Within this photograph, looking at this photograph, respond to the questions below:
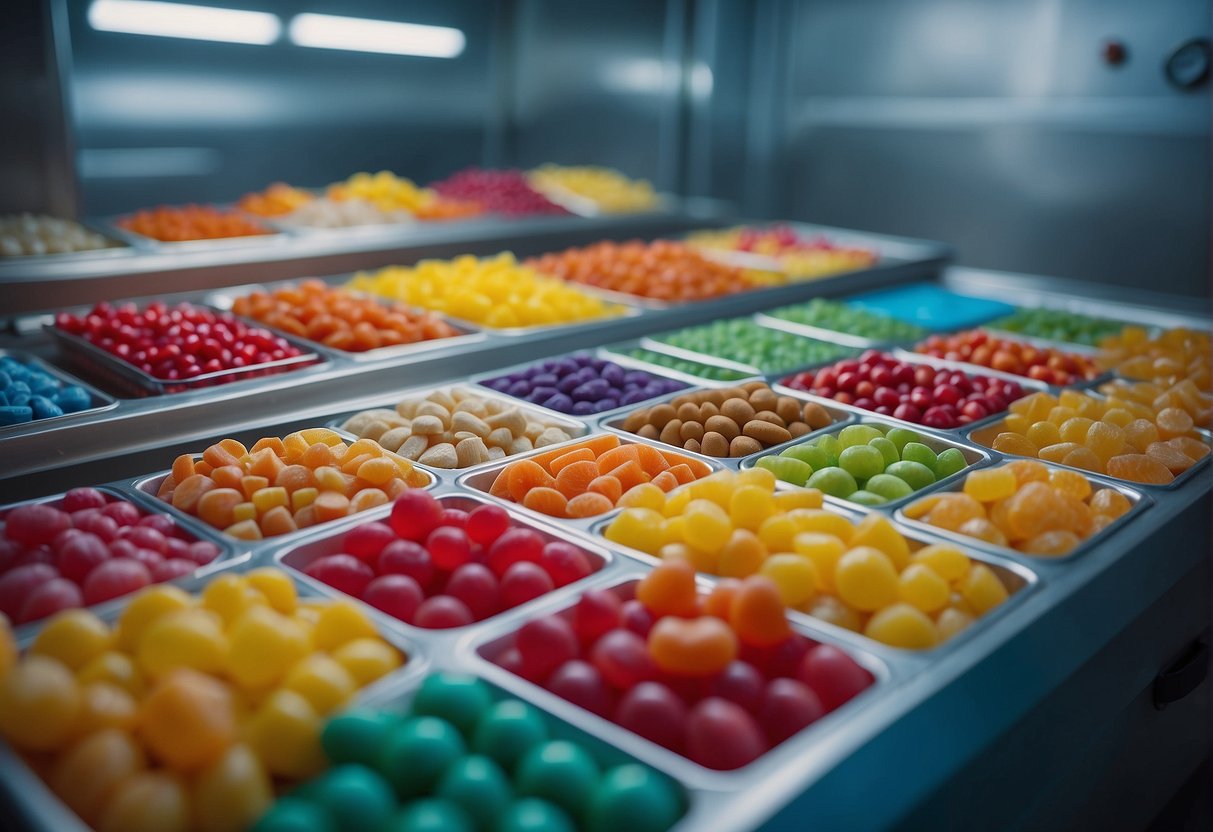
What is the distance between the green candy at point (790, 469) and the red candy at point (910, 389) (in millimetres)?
453

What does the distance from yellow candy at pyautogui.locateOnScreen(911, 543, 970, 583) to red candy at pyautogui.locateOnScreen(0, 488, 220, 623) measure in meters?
1.04

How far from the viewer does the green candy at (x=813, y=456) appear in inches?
76.4

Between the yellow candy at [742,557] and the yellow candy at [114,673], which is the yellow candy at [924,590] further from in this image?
the yellow candy at [114,673]

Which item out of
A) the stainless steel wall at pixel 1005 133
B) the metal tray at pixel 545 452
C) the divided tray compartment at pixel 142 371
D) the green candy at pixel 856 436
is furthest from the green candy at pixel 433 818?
the stainless steel wall at pixel 1005 133

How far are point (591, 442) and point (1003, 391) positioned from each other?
3.31 feet

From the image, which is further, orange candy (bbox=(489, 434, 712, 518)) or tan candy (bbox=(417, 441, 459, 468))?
tan candy (bbox=(417, 441, 459, 468))

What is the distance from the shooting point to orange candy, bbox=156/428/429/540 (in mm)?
1614

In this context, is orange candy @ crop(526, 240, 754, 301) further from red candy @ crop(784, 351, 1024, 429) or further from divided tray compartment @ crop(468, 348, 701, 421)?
red candy @ crop(784, 351, 1024, 429)

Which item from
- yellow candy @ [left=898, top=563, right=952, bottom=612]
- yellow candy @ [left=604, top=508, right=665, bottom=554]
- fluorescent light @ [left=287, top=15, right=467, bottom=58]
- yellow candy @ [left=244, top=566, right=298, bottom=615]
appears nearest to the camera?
yellow candy @ [left=244, top=566, right=298, bottom=615]

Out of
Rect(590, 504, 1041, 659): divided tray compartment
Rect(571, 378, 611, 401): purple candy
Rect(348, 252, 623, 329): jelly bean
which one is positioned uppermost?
Rect(348, 252, 623, 329): jelly bean

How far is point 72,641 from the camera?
1.15 m

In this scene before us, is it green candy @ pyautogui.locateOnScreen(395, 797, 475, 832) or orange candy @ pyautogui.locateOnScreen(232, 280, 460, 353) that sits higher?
orange candy @ pyautogui.locateOnScreen(232, 280, 460, 353)

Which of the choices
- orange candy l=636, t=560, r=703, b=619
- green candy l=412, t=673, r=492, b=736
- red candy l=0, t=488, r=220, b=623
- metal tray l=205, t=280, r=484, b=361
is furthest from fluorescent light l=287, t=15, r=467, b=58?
green candy l=412, t=673, r=492, b=736

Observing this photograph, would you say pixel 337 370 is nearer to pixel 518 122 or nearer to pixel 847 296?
pixel 847 296
